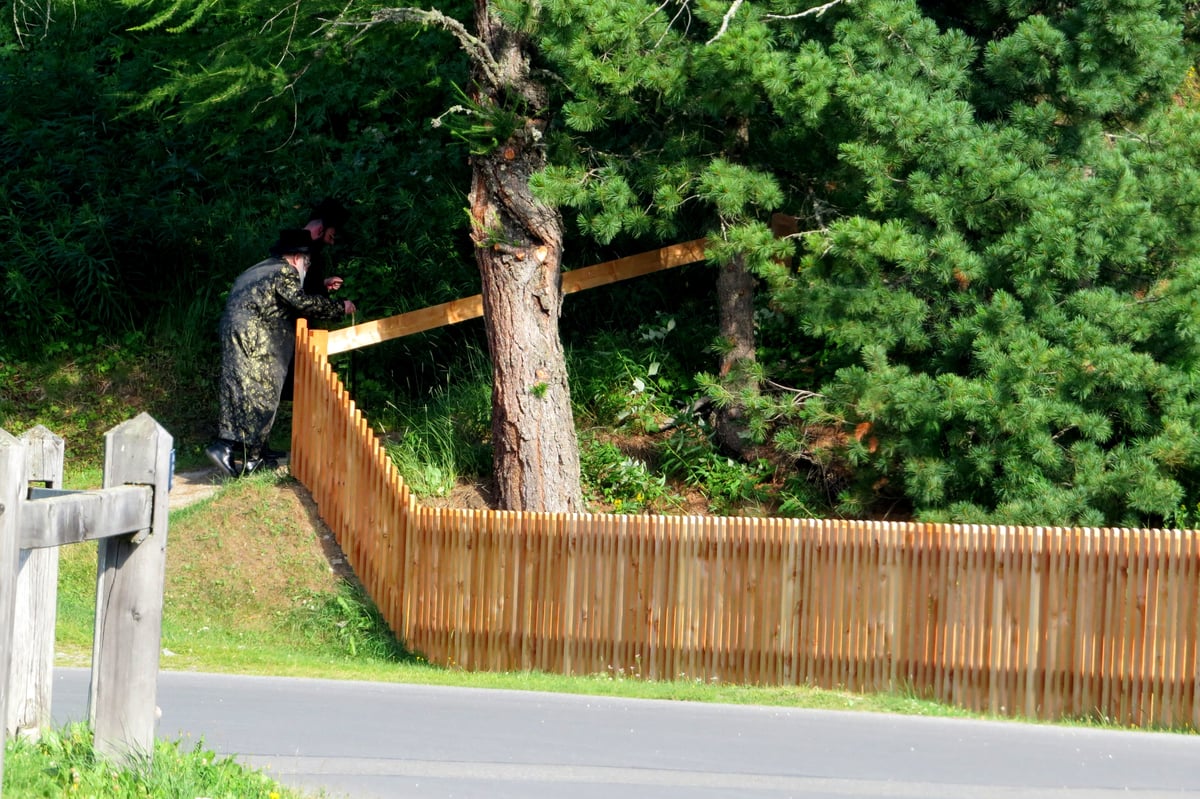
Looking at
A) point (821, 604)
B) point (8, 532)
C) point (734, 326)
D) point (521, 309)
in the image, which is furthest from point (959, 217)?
point (8, 532)

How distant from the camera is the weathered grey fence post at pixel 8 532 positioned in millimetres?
4055

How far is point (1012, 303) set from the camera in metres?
10.4

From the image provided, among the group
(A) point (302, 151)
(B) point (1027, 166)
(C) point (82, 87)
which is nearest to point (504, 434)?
(B) point (1027, 166)

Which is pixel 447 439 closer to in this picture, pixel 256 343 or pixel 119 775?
pixel 256 343

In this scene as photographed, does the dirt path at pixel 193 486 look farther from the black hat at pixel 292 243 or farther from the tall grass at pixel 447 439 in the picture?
the black hat at pixel 292 243

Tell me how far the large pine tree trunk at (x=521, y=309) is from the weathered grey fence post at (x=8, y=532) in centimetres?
736

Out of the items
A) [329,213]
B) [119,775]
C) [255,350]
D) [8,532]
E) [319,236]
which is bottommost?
[119,775]

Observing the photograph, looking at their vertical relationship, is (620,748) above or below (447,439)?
below

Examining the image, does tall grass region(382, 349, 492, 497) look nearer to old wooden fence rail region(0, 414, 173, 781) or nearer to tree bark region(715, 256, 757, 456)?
tree bark region(715, 256, 757, 456)

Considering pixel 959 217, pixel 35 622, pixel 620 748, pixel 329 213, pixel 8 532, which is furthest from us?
pixel 329 213

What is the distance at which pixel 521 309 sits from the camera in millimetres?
11445

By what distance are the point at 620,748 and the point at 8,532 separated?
3.47 meters

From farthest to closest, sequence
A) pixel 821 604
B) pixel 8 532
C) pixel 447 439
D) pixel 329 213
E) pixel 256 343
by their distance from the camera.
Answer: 1. pixel 329 213
2. pixel 256 343
3. pixel 447 439
4. pixel 821 604
5. pixel 8 532

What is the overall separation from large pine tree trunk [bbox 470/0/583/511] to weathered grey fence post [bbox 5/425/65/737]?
5.99m
